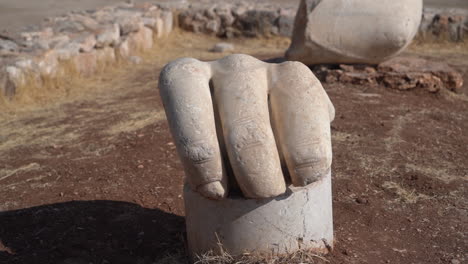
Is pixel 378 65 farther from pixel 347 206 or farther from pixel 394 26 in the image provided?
pixel 347 206

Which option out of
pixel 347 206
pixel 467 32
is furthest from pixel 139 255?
pixel 467 32

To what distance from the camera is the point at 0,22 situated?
10977 millimetres

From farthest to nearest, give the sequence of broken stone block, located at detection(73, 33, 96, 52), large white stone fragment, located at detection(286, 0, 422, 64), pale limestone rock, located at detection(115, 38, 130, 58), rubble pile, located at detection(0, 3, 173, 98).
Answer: pale limestone rock, located at detection(115, 38, 130, 58) → broken stone block, located at detection(73, 33, 96, 52) → rubble pile, located at detection(0, 3, 173, 98) → large white stone fragment, located at detection(286, 0, 422, 64)

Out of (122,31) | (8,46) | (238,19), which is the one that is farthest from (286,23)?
(8,46)

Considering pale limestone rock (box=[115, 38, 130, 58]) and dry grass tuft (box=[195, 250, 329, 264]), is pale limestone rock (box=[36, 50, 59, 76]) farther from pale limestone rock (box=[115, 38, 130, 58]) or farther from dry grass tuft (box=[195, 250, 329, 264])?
dry grass tuft (box=[195, 250, 329, 264])

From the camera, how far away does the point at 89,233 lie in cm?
386

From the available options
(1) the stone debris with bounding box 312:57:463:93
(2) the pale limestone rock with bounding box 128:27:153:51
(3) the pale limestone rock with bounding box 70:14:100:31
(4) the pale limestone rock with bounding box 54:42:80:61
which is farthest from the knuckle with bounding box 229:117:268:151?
(2) the pale limestone rock with bounding box 128:27:153:51

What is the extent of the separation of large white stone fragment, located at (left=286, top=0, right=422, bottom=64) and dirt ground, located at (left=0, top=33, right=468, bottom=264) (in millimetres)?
450

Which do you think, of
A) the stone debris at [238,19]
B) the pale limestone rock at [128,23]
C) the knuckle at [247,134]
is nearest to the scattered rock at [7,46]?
the pale limestone rock at [128,23]

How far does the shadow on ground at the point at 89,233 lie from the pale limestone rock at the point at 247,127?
1.00 m

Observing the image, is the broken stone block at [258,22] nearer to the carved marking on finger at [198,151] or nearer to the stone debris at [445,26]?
the stone debris at [445,26]

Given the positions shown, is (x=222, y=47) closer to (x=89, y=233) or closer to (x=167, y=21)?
(x=167, y=21)

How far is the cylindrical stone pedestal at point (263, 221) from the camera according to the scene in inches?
116

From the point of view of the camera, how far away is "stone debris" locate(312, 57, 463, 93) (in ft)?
22.0
